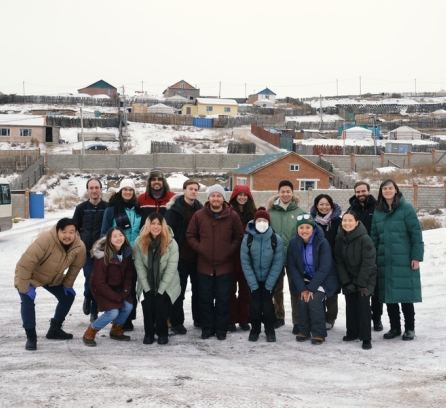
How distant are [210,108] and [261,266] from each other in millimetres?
64966

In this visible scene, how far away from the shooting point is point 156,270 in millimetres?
6070

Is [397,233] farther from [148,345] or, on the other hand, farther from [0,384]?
[0,384]

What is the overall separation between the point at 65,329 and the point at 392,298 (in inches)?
145

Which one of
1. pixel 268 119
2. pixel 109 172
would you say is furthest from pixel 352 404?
pixel 268 119

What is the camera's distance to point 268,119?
68.0 metres

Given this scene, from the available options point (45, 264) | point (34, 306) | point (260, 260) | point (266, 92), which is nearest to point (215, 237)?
point (260, 260)

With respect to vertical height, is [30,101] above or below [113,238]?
above

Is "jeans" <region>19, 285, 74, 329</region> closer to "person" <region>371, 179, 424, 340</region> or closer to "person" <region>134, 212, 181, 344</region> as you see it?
"person" <region>134, 212, 181, 344</region>

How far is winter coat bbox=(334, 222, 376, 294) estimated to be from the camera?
235 inches

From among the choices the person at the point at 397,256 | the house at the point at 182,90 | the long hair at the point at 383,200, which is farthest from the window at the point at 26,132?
the person at the point at 397,256

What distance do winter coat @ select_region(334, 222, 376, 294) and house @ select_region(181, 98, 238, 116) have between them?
64.5m

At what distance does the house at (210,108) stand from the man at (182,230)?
63763 millimetres

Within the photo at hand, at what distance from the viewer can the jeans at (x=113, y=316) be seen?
595 cm

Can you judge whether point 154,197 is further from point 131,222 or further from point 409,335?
point 409,335
